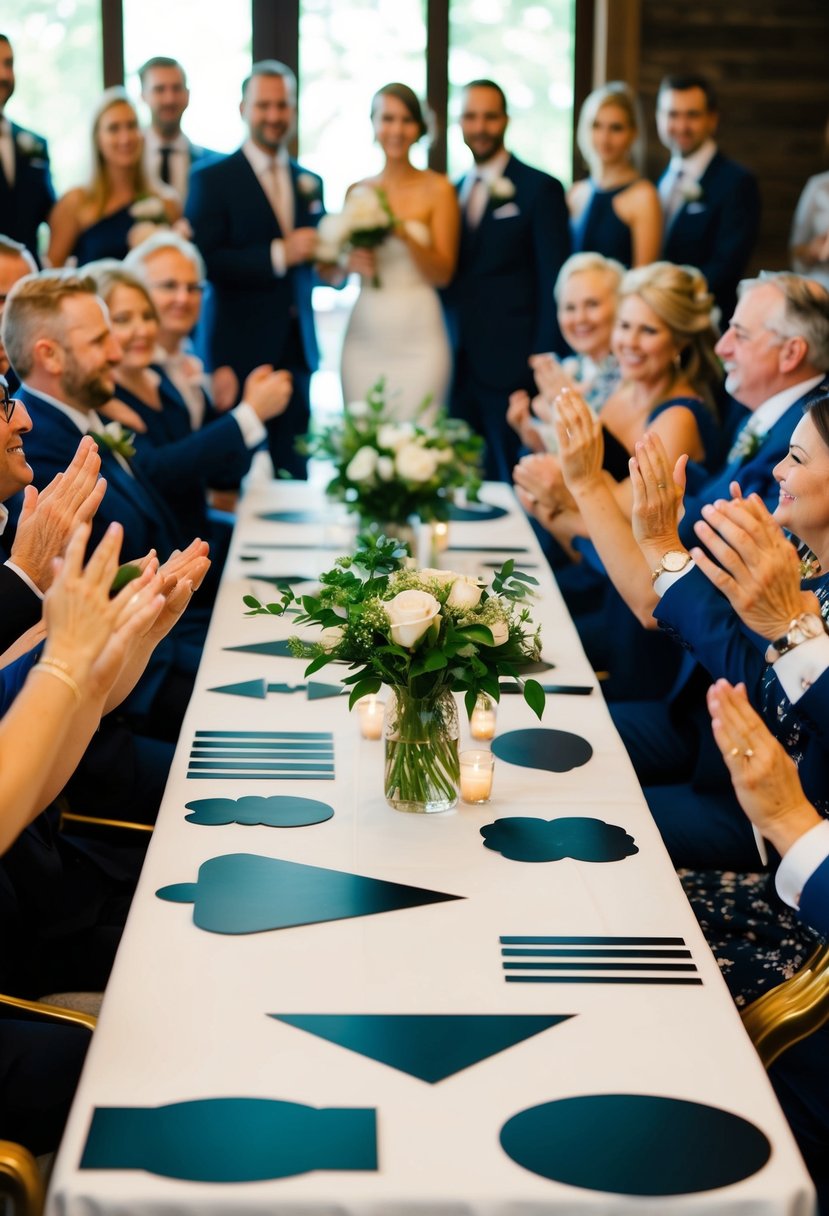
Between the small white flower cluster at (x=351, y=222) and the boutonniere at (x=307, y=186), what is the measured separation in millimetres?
236

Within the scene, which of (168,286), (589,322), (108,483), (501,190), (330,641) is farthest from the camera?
(501,190)

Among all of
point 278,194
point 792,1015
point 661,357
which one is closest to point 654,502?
point 792,1015

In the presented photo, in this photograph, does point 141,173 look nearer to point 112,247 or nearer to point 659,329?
point 112,247

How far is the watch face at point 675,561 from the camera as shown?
248cm

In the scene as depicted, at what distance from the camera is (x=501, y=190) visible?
6637mm

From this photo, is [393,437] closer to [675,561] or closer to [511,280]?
[675,561]

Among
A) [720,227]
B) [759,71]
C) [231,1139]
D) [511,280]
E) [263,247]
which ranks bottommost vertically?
[231,1139]

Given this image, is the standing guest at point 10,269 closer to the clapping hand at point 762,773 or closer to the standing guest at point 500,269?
the clapping hand at point 762,773

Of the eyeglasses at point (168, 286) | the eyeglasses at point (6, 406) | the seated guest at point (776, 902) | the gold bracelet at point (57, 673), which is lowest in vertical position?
the seated guest at point (776, 902)

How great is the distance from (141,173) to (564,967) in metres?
5.65

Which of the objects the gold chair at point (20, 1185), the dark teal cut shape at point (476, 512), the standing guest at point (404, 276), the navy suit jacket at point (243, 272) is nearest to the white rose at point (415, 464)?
the dark teal cut shape at point (476, 512)

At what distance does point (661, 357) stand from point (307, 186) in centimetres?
302

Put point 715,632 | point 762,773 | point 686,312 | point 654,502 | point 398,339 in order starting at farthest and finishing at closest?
point 398,339 → point 686,312 → point 654,502 → point 715,632 → point 762,773

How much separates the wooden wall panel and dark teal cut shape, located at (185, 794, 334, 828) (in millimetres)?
7254
